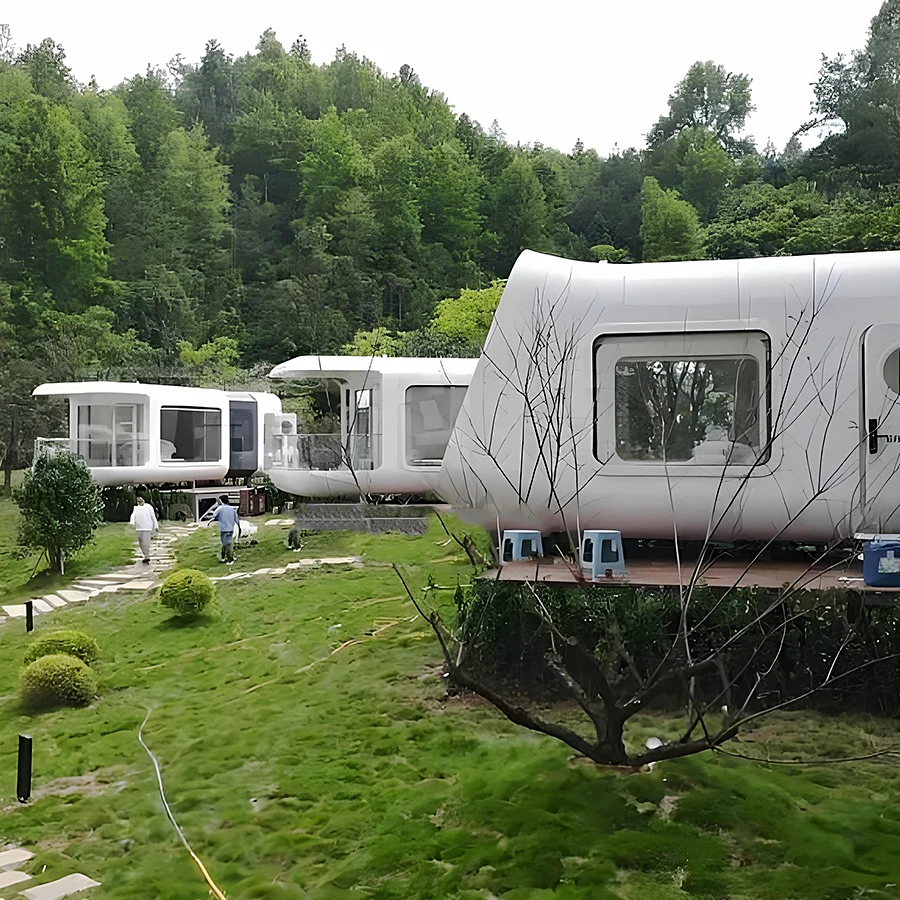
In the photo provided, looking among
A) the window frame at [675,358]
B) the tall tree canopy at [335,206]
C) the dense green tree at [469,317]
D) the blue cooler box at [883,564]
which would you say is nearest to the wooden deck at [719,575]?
the blue cooler box at [883,564]

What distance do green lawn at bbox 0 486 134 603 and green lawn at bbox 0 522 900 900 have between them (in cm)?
517

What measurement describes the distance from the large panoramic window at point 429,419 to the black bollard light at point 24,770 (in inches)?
367

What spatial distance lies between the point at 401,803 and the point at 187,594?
5.43m

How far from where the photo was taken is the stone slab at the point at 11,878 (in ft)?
15.9

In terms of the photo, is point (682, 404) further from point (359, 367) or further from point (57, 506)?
point (57, 506)

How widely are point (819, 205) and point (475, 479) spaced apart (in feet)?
92.1

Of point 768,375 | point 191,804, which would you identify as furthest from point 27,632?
point 768,375

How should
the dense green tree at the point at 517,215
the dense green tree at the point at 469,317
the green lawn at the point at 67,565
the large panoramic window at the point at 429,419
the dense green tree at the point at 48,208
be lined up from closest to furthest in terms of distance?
the green lawn at the point at 67,565
the large panoramic window at the point at 429,419
the dense green tree at the point at 469,317
the dense green tree at the point at 48,208
the dense green tree at the point at 517,215

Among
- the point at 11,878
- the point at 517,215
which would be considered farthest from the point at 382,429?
the point at 517,215

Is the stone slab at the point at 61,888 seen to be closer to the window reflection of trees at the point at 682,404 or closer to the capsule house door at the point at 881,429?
the window reflection of trees at the point at 682,404

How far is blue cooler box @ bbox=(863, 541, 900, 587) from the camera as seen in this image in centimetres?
615

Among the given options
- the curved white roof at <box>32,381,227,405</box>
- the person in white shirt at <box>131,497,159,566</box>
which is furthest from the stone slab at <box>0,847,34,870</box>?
the curved white roof at <box>32,381,227,405</box>

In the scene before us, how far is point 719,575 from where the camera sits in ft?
22.4

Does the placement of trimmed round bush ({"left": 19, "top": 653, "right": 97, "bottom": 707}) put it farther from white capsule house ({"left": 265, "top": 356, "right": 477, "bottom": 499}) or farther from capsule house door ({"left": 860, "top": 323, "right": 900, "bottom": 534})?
white capsule house ({"left": 265, "top": 356, "right": 477, "bottom": 499})
